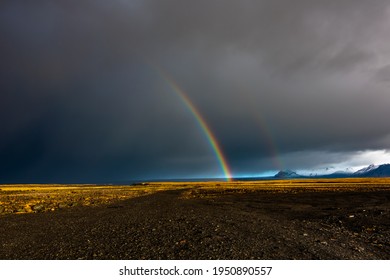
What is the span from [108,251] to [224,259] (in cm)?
592

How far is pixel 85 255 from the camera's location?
12953 millimetres
